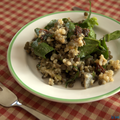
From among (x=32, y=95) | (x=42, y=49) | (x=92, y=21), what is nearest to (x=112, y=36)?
(x=92, y=21)

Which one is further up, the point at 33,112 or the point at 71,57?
the point at 71,57

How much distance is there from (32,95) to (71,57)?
750 millimetres

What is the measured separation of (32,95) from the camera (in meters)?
2.22

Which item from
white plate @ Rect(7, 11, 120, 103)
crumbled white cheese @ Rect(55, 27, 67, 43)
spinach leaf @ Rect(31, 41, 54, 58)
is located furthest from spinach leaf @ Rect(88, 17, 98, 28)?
spinach leaf @ Rect(31, 41, 54, 58)

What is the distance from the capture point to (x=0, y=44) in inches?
126

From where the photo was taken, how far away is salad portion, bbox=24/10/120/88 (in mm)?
2195

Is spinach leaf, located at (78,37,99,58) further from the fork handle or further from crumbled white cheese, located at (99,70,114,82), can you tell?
the fork handle

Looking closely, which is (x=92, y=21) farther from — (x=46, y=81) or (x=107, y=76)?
(x=46, y=81)

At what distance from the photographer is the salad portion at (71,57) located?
220 cm

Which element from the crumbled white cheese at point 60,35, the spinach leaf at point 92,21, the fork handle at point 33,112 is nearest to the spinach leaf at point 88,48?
the crumbled white cheese at point 60,35

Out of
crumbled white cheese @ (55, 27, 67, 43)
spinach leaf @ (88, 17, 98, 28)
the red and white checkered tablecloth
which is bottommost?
the red and white checkered tablecloth

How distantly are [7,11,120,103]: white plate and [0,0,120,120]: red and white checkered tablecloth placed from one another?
0.23 meters

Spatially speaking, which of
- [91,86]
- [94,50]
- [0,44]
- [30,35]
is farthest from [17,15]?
[91,86]

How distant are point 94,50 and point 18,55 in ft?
3.81
